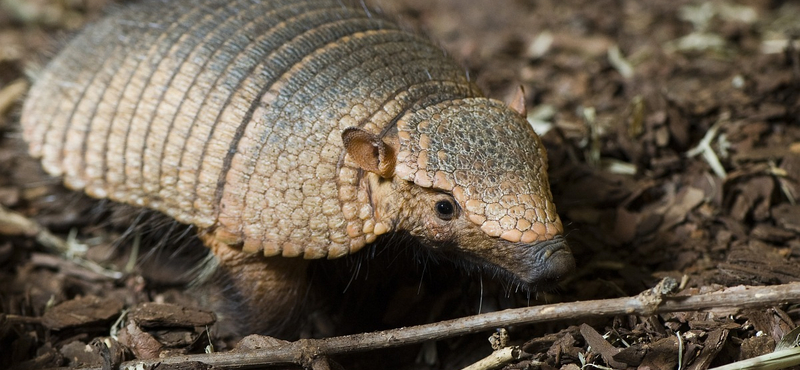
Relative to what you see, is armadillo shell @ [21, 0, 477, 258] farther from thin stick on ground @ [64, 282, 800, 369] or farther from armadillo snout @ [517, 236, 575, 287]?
armadillo snout @ [517, 236, 575, 287]

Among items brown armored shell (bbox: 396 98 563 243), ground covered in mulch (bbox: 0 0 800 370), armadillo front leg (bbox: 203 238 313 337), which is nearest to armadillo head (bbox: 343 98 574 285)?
brown armored shell (bbox: 396 98 563 243)

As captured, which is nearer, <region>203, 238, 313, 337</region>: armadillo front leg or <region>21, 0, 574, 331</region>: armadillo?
<region>21, 0, 574, 331</region>: armadillo

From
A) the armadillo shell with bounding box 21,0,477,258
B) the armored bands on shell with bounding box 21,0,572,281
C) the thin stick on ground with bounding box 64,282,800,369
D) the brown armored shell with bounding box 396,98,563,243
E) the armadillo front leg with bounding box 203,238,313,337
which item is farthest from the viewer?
the armadillo front leg with bounding box 203,238,313,337

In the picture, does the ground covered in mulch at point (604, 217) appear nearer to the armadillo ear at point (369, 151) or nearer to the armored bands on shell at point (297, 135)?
the armored bands on shell at point (297, 135)

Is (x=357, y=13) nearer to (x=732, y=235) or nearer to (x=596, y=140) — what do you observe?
(x=596, y=140)

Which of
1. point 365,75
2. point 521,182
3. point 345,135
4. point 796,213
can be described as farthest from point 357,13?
point 796,213

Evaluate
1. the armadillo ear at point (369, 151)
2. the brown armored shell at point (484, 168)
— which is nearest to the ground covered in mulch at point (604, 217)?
the brown armored shell at point (484, 168)
